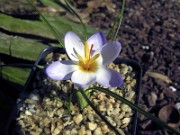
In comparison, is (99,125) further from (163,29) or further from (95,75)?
(163,29)

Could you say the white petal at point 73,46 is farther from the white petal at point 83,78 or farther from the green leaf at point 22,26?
the green leaf at point 22,26

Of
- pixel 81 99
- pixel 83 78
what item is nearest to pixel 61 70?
pixel 83 78

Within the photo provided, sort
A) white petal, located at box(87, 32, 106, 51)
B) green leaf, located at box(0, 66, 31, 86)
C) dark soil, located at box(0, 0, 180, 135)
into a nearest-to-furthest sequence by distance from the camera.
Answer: white petal, located at box(87, 32, 106, 51) → green leaf, located at box(0, 66, 31, 86) → dark soil, located at box(0, 0, 180, 135)

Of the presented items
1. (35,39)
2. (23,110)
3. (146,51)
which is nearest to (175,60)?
(146,51)

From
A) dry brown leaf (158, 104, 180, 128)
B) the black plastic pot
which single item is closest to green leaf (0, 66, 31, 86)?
the black plastic pot

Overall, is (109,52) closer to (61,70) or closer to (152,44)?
(61,70)

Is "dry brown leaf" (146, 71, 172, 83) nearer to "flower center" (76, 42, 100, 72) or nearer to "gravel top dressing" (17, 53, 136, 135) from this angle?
"gravel top dressing" (17, 53, 136, 135)

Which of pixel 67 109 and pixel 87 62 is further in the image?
pixel 67 109
